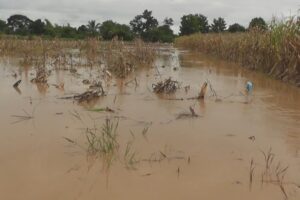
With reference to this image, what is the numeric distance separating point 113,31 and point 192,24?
1217 cm

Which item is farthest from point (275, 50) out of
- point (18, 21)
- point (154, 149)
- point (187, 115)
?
point (18, 21)

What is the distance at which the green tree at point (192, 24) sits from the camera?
47656mm

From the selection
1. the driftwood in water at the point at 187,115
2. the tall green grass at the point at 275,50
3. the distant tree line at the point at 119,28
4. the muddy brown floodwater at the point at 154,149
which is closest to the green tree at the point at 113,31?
the distant tree line at the point at 119,28

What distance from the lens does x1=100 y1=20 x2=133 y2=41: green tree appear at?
38688mm

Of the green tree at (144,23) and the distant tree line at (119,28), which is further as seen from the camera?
the green tree at (144,23)

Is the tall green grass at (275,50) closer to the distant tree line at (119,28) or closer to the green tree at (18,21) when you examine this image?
the distant tree line at (119,28)

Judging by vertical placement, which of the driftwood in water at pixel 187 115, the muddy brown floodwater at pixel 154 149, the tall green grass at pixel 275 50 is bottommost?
the muddy brown floodwater at pixel 154 149

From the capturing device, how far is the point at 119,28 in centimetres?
4162

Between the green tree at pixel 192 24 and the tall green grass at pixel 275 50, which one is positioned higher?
the green tree at pixel 192 24

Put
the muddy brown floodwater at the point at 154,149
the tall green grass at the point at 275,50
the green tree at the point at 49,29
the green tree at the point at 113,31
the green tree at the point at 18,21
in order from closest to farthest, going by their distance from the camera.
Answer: the muddy brown floodwater at the point at 154,149 → the tall green grass at the point at 275,50 → the green tree at the point at 49,29 → the green tree at the point at 113,31 → the green tree at the point at 18,21

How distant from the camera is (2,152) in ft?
10.2

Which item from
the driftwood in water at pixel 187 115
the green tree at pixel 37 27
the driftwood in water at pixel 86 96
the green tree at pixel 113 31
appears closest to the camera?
the driftwood in water at pixel 187 115

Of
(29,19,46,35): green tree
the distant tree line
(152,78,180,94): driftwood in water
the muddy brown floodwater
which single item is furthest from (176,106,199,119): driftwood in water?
(29,19,46,35): green tree

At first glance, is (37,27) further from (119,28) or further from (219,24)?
(219,24)
